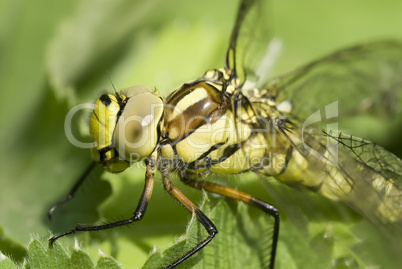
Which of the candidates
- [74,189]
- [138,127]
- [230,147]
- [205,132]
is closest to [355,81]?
[230,147]

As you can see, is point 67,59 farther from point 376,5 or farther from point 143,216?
point 376,5

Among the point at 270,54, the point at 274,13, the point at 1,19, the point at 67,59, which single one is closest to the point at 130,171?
the point at 67,59

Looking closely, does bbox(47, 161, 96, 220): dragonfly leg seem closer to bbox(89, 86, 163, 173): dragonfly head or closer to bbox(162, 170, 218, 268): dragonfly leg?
bbox(89, 86, 163, 173): dragonfly head

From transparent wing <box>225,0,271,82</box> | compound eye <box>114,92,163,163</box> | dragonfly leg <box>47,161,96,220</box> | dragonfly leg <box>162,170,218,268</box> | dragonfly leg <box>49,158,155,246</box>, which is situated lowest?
dragonfly leg <box>162,170,218,268</box>

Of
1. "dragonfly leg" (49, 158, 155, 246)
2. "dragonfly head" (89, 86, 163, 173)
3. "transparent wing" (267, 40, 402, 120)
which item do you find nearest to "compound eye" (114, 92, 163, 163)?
"dragonfly head" (89, 86, 163, 173)

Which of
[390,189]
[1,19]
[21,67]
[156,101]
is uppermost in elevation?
[1,19]

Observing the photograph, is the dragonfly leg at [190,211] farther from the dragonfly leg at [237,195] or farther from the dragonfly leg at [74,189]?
the dragonfly leg at [74,189]

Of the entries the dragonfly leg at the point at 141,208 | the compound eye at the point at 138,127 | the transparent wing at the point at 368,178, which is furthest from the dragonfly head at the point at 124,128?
the transparent wing at the point at 368,178
